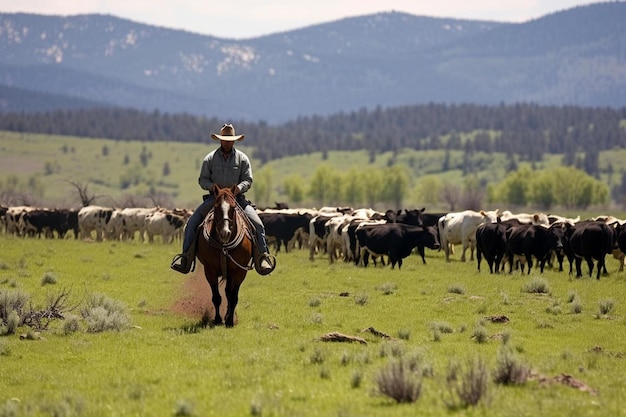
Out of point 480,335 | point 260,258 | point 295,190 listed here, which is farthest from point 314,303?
point 295,190

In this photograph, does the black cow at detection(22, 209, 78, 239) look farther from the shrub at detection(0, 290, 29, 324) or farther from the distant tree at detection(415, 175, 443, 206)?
the distant tree at detection(415, 175, 443, 206)

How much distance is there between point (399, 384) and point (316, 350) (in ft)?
9.39

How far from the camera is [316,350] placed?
507 inches

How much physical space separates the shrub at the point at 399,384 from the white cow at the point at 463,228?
2663 cm

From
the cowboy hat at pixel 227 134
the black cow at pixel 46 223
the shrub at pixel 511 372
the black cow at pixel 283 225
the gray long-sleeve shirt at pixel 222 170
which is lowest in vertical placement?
the black cow at pixel 46 223

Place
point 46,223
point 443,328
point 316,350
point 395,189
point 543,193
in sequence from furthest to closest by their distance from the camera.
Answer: point 395,189, point 543,193, point 46,223, point 443,328, point 316,350

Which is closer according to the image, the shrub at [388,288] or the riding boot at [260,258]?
the riding boot at [260,258]

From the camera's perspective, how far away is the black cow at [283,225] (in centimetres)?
4350

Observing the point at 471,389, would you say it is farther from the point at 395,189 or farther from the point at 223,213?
the point at 395,189

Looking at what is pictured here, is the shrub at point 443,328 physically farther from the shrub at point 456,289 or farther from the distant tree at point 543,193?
the distant tree at point 543,193

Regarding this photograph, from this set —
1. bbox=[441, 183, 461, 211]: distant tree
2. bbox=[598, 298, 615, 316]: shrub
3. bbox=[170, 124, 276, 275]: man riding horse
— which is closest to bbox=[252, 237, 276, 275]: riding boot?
bbox=[170, 124, 276, 275]: man riding horse

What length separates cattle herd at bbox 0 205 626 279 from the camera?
97.8 ft

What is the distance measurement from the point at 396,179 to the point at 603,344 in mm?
159912

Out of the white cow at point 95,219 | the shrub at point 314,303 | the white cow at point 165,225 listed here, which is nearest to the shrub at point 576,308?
the shrub at point 314,303
